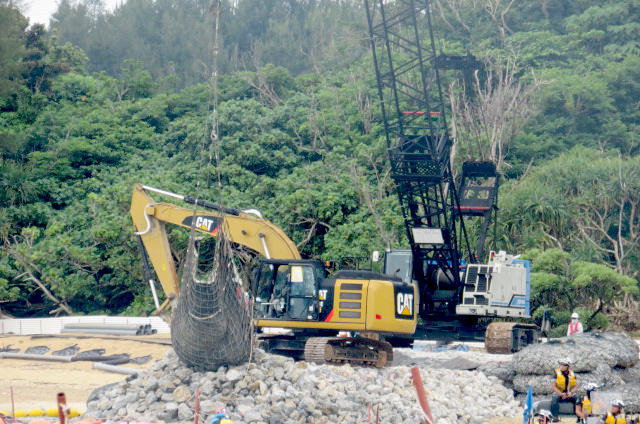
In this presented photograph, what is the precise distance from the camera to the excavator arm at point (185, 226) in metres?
23.0

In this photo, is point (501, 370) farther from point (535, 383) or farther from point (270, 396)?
point (270, 396)

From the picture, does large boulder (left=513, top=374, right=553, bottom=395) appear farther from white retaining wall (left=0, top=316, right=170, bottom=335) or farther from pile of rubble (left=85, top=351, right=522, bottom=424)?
white retaining wall (left=0, top=316, right=170, bottom=335)

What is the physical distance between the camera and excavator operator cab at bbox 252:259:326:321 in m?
19.7

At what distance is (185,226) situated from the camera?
80.1ft

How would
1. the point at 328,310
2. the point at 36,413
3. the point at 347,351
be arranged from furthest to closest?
the point at 328,310 → the point at 347,351 → the point at 36,413

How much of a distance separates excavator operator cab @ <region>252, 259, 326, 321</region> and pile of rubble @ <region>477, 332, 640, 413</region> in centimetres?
413

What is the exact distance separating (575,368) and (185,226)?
1072cm

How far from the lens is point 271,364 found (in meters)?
16.1

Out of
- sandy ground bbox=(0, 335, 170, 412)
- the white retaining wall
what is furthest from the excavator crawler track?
the white retaining wall

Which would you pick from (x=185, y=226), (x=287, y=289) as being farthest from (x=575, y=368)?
(x=185, y=226)

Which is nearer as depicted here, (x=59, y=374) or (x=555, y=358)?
(x=555, y=358)

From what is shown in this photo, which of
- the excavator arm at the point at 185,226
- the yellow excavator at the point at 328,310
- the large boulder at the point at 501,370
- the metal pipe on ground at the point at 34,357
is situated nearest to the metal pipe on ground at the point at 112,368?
the metal pipe on ground at the point at 34,357

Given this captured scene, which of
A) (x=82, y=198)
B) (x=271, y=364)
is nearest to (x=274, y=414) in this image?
(x=271, y=364)

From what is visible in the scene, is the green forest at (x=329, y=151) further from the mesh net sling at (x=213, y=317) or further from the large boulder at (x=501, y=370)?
the mesh net sling at (x=213, y=317)
